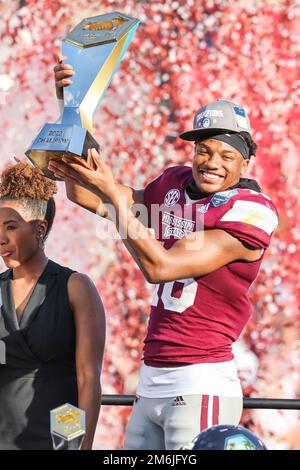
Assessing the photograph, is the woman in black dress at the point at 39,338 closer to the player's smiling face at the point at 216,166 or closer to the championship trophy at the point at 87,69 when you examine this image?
the championship trophy at the point at 87,69

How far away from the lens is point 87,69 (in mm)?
2324

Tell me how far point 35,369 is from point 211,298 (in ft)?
1.88

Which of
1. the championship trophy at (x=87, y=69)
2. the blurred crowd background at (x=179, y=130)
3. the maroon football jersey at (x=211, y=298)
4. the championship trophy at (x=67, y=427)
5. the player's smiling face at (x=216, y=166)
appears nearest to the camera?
the championship trophy at (x=67, y=427)

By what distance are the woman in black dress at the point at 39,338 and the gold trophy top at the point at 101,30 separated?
20.4 inches

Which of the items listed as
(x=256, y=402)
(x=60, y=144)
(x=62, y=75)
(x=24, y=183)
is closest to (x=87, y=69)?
(x=62, y=75)

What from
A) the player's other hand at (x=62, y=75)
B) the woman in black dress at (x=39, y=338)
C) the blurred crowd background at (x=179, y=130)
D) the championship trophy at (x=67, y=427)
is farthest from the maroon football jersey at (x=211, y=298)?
the blurred crowd background at (x=179, y=130)

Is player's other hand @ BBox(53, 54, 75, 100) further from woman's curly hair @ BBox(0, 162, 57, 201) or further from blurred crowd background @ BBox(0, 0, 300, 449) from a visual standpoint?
blurred crowd background @ BBox(0, 0, 300, 449)

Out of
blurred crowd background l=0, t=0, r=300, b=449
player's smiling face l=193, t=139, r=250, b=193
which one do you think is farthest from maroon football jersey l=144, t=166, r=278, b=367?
blurred crowd background l=0, t=0, r=300, b=449

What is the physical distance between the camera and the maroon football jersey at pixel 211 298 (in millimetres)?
2443

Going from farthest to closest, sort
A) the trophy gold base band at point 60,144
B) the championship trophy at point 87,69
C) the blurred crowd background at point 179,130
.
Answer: the blurred crowd background at point 179,130 < the championship trophy at point 87,69 < the trophy gold base band at point 60,144

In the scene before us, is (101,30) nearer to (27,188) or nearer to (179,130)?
(27,188)

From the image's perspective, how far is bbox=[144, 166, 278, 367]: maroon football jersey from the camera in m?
2.44

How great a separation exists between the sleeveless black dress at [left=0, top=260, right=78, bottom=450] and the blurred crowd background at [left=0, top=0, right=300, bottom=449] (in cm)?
246
